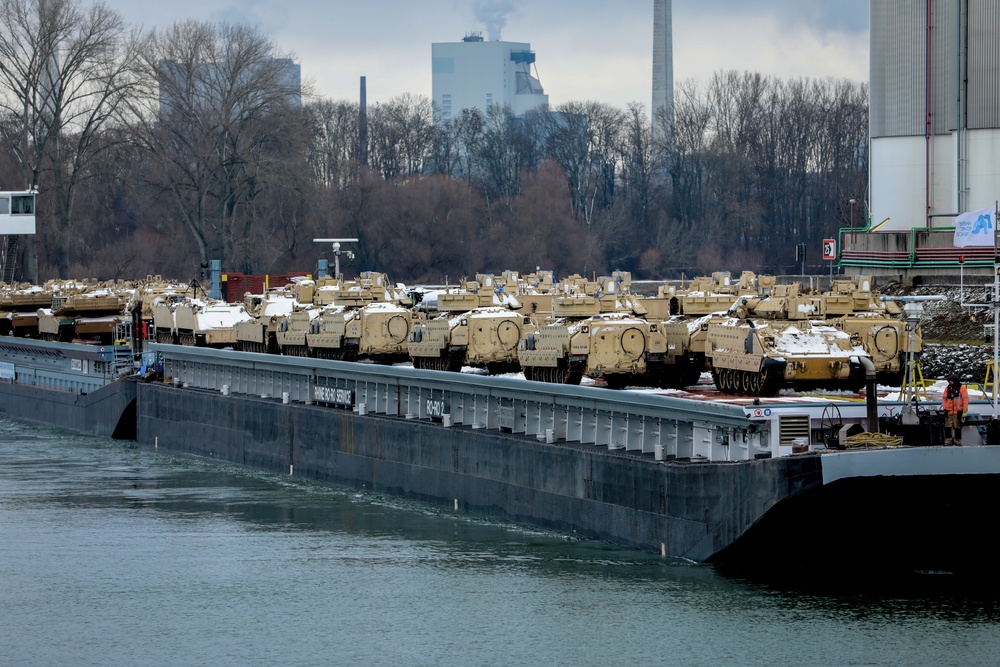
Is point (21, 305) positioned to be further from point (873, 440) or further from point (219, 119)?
point (873, 440)

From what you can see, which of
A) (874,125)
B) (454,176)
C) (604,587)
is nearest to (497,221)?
(454,176)

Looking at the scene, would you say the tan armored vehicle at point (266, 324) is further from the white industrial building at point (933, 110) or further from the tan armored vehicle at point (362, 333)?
the white industrial building at point (933, 110)

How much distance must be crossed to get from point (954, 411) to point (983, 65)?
1094 inches

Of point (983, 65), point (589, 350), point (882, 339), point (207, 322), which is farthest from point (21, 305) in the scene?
point (882, 339)

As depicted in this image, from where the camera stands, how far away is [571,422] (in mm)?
28375

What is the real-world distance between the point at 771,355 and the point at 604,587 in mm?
7547

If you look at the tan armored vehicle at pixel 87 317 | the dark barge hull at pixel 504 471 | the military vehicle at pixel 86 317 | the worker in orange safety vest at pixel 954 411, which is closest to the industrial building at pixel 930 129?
the dark barge hull at pixel 504 471

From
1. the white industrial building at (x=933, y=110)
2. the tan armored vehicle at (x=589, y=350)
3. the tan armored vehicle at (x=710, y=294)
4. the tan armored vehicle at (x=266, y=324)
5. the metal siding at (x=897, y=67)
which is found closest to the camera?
the tan armored vehicle at (x=589, y=350)

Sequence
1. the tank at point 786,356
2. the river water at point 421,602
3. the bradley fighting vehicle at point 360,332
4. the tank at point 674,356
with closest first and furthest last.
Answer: the river water at point 421,602
the tank at point 786,356
the tank at point 674,356
the bradley fighting vehicle at point 360,332

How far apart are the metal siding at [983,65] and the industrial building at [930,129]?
0.09 ft

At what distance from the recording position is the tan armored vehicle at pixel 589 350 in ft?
109

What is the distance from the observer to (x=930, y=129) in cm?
4897

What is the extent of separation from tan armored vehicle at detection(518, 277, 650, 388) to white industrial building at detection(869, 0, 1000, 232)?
17.3m

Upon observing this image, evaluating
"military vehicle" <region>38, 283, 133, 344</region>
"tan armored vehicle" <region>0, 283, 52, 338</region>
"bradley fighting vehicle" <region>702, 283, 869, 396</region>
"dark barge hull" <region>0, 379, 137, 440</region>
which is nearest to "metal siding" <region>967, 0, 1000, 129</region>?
"bradley fighting vehicle" <region>702, 283, 869, 396</region>
